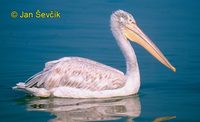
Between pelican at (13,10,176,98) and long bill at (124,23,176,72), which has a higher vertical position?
long bill at (124,23,176,72)

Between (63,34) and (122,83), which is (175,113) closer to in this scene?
(122,83)

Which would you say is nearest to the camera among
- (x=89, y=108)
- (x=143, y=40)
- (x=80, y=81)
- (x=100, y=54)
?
(x=89, y=108)

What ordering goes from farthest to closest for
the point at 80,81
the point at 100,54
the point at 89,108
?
the point at 100,54 → the point at 80,81 → the point at 89,108

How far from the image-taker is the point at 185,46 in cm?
1426

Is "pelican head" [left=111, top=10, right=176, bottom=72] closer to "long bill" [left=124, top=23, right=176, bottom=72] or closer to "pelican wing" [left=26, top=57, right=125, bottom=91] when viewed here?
"long bill" [left=124, top=23, right=176, bottom=72]

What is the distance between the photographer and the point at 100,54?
1305 cm

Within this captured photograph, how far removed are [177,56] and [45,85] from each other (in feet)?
15.8

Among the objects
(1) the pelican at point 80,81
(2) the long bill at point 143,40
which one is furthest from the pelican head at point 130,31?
(1) the pelican at point 80,81

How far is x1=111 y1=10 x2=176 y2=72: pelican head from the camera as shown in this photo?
9.34 m

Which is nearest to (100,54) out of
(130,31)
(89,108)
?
(130,31)

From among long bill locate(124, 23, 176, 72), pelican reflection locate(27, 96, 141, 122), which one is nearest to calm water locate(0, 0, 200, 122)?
pelican reflection locate(27, 96, 141, 122)

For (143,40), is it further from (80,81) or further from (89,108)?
(89,108)

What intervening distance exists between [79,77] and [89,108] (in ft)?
2.95

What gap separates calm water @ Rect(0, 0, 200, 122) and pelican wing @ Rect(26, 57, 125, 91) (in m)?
0.28
